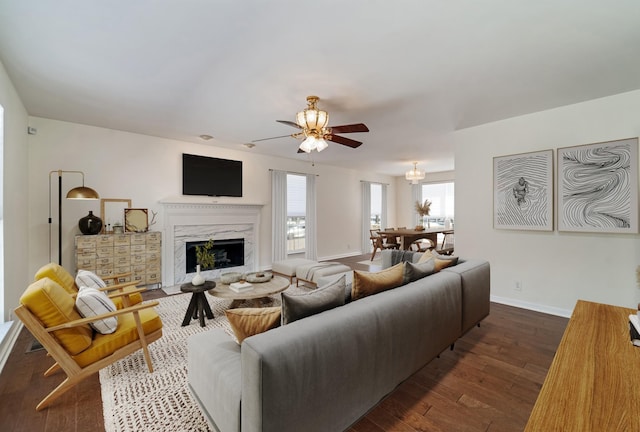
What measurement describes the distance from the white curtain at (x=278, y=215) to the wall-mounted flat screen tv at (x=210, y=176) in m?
0.84

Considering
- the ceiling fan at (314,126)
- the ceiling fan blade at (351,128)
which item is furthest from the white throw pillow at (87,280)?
the ceiling fan blade at (351,128)

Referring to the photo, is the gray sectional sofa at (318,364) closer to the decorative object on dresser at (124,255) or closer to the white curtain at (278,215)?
the decorative object on dresser at (124,255)

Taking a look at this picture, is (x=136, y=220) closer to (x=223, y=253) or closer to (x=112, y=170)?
(x=112, y=170)

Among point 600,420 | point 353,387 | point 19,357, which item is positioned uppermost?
point 600,420

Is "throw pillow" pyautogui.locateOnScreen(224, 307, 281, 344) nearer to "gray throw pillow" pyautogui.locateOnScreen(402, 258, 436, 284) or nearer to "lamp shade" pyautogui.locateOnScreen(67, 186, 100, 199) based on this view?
"gray throw pillow" pyautogui.locateOnScreen(402, 258, 436, 284)

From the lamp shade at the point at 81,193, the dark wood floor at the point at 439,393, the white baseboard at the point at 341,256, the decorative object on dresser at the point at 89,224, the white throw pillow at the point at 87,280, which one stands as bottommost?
the dark wood floor at the point at 439,393

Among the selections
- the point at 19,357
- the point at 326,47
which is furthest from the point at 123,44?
the point at 19,357

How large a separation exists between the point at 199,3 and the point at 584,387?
270 centimetres

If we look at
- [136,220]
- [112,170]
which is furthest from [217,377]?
[112,170]

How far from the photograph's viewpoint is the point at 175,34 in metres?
2.06

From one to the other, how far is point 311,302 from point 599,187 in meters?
3.71

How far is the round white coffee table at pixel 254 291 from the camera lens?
10.2 feet

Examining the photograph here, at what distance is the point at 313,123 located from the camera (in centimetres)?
292

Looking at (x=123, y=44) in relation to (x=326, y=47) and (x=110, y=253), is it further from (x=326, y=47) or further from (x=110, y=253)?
(x=110, y=253)
